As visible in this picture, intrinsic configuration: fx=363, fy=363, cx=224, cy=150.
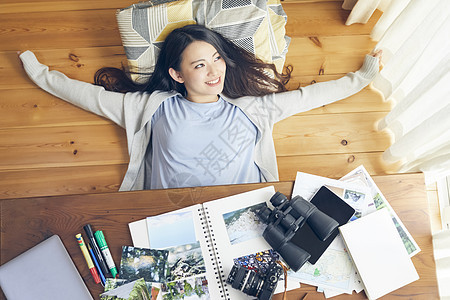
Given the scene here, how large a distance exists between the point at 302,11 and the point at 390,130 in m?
0.68

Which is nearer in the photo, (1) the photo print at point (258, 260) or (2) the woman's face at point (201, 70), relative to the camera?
(1) the photo print at point (258, 260)

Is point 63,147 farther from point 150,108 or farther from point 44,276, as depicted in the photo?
point 44,276

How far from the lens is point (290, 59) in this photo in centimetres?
163

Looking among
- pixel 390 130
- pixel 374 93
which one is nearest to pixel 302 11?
pixel 374 93

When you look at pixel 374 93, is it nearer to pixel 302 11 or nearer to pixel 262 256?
pixel 302 11

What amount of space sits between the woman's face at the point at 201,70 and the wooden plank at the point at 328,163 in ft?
1.41

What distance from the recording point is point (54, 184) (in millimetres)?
1521

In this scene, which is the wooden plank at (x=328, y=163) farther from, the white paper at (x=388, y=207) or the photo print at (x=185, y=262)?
the photo print at (x=185, y=262)

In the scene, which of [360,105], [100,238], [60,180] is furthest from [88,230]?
[360,105]

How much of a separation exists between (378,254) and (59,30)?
5.29 ft

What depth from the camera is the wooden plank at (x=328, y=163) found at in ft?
4.95

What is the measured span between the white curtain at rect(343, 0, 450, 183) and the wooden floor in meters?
0.13

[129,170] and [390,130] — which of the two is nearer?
[129,170]

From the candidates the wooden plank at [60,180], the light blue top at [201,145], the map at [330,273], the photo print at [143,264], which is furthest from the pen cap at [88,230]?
the map at [330,273]
